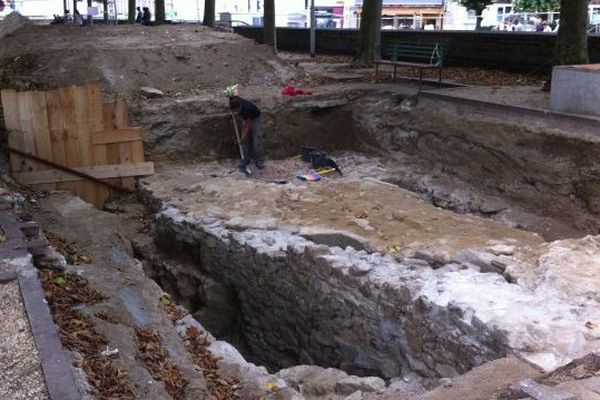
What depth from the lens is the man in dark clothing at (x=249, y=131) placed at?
12.1 meters

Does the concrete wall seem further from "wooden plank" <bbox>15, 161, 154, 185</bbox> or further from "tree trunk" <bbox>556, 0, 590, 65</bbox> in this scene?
"wooden plank" <bbox>15, 161, 154, 185</bbox>

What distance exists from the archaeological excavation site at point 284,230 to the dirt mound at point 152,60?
0.06 metres

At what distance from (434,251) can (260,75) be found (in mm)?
9304

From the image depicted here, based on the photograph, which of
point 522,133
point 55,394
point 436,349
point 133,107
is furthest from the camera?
point 133,107

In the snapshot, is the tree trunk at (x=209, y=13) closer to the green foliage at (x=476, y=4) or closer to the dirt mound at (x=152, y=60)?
the dirt mound at (x=152, y=60)

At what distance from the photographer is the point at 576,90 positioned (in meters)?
10.1

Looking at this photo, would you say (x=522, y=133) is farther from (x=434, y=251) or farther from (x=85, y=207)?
(x=85, y=207)

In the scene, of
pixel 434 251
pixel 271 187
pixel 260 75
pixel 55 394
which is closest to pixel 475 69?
pixel 260 75

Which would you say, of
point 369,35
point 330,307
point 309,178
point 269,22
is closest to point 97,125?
point 309,178

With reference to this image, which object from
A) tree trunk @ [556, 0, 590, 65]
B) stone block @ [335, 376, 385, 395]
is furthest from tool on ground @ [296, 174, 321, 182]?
stone block @ [335, 376, 385, 395]

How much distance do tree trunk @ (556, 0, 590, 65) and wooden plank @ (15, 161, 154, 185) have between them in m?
8.29

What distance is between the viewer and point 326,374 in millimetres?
6477

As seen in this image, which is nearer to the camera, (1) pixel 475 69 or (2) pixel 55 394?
(2) pixel 55 394

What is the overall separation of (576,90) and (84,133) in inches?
318
